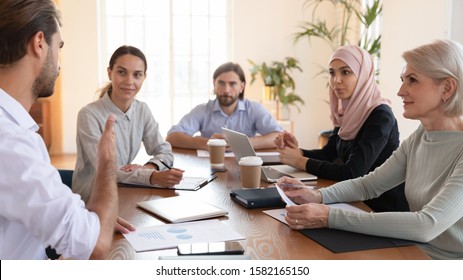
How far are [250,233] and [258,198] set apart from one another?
291 millimetres

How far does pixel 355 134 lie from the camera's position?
2422 mm

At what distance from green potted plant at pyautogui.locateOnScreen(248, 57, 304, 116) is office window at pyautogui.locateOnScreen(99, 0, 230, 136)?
0.64 meters

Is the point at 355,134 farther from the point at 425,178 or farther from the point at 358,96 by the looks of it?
the point at 425,178

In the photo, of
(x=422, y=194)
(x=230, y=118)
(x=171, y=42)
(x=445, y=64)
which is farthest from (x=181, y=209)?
(x=171, y=42)

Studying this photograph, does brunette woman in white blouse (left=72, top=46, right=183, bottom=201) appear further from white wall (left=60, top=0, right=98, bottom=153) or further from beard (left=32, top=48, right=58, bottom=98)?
white wall (left=60, top=0, right=98, bottom=153)

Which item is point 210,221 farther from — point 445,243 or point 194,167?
point 194,167

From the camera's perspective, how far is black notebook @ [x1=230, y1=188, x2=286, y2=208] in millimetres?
1682

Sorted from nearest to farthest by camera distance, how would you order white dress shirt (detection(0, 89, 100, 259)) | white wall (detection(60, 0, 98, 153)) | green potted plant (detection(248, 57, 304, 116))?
1. white dress shirt (detection(0, 89, 100, 259))
2. green potted plant (detection(248, 57, 304, 116))
3. white wall (detection(60, 0, 98, 153))

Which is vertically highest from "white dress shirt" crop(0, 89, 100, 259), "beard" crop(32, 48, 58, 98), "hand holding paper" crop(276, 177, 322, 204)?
"beard" crop(32, 48, 58, 98)

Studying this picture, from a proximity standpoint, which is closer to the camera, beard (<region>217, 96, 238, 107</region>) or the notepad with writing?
the notepad with writing

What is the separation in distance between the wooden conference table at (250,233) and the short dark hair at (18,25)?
0.54 metres

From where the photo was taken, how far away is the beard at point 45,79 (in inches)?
48.6

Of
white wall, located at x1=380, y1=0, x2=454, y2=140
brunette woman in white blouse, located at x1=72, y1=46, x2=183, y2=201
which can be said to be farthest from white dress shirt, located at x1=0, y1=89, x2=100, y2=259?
white wall, located at x1=380, y1=0, x2=454, y2=140

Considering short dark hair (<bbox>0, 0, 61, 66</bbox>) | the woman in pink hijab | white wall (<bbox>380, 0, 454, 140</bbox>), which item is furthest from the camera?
white wall (<bbox>380, 0, 454, 140</bbox>)
